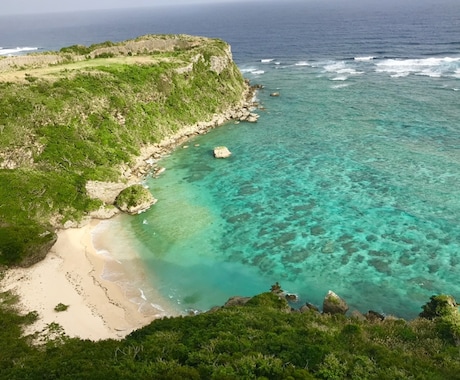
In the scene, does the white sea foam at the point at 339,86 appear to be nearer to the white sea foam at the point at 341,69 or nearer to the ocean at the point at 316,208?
the ocean at the point at 316,208

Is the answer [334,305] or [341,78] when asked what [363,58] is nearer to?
[341,78]

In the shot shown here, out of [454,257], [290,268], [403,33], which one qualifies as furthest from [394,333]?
[403,33]

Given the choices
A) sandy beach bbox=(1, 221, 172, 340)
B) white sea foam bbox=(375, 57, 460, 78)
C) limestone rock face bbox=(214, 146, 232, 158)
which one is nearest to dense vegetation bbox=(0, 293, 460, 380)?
sandy beach bbox=(1, 221, 172, 340)

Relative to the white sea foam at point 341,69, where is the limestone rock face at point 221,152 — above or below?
below

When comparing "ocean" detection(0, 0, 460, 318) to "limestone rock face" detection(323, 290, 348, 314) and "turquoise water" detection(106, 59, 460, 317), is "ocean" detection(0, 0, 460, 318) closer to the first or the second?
"turquoise water" detection(106, 59, 460, 317)

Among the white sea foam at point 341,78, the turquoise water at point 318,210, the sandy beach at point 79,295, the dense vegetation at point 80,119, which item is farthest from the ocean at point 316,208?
the white sea foam at point 341,78

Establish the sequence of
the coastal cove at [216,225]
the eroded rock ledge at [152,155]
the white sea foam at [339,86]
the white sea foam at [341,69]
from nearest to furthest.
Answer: the coastal cove at [216,225] < the eroded rock ledge at [152,155] < the white sea foam at [339,86] < the white sea foam at [341,69]
